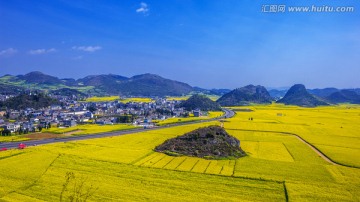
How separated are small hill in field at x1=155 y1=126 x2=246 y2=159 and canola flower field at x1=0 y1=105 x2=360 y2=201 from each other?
6.82 feet

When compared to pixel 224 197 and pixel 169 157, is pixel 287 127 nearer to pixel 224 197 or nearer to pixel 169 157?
pixel 169 157

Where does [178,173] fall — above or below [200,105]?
below

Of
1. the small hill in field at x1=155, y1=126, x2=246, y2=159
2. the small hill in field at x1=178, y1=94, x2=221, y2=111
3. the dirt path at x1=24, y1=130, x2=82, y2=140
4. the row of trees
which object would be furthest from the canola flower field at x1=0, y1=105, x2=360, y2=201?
the small hill in field at x1=178, y1=94, x2=221, y2=111

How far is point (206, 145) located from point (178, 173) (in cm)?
1291

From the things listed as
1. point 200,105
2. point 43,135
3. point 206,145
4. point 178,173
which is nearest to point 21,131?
point 43,135

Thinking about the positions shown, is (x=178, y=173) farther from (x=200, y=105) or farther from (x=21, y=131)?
(x=200, y=105)

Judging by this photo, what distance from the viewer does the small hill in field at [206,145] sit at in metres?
45.8

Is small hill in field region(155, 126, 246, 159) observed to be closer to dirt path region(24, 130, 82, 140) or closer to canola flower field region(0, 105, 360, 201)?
canola flower field region(0, 105, 360, 201)

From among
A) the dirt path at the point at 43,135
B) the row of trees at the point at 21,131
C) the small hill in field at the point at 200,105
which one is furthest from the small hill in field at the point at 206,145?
the small hill in field at the point at 200,105

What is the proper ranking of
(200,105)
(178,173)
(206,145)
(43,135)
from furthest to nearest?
(200,105)
(43,135)
(206,145)
(178,173)

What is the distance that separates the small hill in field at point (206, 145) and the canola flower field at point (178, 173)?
208cm

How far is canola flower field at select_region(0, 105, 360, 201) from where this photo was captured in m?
29.0

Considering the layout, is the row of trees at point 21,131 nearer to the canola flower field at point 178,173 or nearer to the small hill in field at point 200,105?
the canola flower field at point 178,173

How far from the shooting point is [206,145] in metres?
48.0
